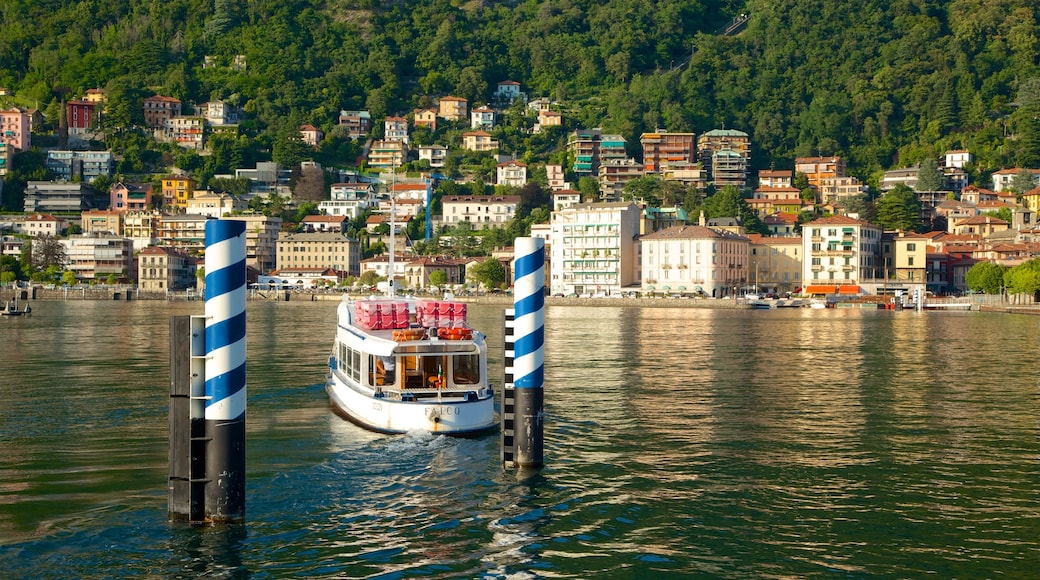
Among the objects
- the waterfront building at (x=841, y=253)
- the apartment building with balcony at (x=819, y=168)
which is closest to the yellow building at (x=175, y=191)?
the waterfront building at (x=841, y=253)

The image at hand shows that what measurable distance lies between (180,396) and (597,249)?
121132 mm

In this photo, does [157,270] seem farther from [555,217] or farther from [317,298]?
[555,217]

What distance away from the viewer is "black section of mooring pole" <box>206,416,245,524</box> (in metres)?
13.7

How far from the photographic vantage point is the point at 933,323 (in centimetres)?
7694

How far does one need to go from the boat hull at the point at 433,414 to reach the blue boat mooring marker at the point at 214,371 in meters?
8.52

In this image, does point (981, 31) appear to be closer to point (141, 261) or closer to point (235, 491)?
point (141, 261)

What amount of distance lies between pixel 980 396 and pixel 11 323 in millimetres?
56924

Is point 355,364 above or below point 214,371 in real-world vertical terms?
below

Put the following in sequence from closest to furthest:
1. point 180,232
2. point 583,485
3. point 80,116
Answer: point 583,485 → point 180,232 → point 80,116

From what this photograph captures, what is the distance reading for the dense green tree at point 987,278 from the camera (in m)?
109

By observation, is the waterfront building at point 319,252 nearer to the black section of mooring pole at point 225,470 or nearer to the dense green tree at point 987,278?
the dense green tree at point 987,278

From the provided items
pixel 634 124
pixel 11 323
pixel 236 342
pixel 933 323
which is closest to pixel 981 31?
pixel 634 124

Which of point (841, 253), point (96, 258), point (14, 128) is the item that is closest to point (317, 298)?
point (96, 258)

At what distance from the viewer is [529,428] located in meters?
18.2
